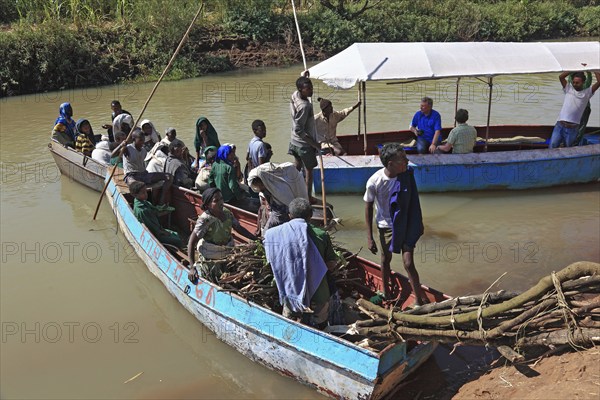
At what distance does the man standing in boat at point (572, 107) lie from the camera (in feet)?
30.0

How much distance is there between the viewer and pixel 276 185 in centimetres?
593

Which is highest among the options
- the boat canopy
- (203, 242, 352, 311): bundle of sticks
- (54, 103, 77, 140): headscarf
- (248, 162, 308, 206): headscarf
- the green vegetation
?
the green vegetation

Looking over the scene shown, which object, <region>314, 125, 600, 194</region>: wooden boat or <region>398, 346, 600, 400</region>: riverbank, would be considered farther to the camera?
<region>314, 125, 600, 194</region>: wooden boat

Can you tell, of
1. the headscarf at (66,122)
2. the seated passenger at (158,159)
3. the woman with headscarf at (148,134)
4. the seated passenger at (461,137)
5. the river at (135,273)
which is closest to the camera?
the river at (135,273)

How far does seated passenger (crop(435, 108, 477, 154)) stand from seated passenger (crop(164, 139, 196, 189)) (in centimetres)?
420

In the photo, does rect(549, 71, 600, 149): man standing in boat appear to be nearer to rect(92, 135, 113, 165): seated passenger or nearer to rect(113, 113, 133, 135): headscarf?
rect(113, 113, 133, 135): headscarf

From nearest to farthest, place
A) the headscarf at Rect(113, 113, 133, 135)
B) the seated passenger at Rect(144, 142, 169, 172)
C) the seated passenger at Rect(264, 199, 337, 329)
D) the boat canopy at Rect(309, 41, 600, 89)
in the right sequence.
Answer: the seated passenger at Rect(264, 199, 337, 329) < the seated passenger at Rect(144, 142, 169, 172) < the boat canopy at Rect(309, 41, 600, 89) < the headscarf at Rect(113, 113, 133, 135)

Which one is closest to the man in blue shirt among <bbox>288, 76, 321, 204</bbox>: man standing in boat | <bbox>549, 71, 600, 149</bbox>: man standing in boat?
<bbox>549, 71, 600, 149</bbox>: man standing in boat

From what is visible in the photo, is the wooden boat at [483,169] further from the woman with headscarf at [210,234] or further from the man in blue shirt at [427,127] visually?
the woman with headscarf at [210,234]

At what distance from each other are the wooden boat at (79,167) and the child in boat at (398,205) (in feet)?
20.2

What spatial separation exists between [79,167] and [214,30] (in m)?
16.9

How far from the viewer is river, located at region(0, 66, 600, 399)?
5547mm

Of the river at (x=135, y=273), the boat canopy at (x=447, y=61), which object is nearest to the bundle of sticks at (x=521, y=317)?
the river at (x=135, y=273)

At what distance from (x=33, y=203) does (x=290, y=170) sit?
6.29 m
